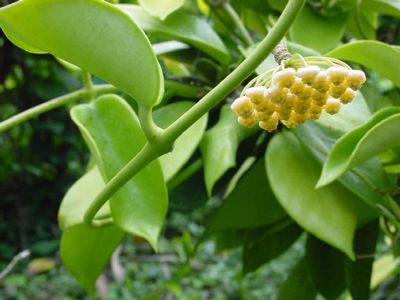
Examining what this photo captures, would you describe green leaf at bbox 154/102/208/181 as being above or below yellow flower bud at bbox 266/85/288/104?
below

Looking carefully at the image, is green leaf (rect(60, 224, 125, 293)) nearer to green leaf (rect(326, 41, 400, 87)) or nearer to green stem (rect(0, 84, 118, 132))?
green stem (rect(0, 84, 118, 132))

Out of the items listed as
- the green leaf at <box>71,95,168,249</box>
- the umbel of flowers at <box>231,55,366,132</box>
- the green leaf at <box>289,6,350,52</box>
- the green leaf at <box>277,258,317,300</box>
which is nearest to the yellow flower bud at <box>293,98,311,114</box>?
the umbel of flowers at <box>231,55,366,132</box>

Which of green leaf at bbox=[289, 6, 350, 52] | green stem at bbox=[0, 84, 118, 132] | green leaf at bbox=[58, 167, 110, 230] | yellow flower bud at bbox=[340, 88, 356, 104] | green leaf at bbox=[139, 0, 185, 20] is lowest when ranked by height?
green leaf at bbox=[58, 167, 110, 230]

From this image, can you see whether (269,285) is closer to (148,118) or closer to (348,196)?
(348,196)

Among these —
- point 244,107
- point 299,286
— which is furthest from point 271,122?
point 299,286

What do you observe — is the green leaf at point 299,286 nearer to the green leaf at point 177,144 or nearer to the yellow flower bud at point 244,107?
the green leaf at point 177,144

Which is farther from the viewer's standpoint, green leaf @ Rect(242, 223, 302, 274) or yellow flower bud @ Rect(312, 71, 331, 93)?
green leaf @ Rect(242, 223, 302, 274)

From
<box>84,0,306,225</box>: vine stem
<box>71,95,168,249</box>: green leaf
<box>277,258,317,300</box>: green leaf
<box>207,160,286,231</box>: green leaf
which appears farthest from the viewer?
<box>277,258,317,300</box>: green leaf

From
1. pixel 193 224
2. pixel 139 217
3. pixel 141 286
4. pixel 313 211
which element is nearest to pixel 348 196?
pixel 313 211
